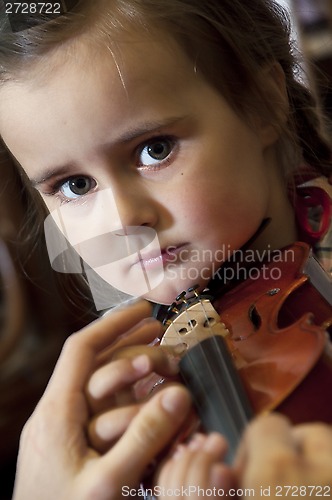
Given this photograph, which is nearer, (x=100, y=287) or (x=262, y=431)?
(x=262, y=431)

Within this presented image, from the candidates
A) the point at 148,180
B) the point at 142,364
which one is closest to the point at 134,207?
the point at 148,180

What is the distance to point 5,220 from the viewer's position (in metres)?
0.60

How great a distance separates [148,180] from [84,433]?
20cm

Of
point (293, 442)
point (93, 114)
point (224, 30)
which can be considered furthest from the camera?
point (224, 30)

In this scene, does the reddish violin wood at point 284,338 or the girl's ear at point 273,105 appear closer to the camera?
the reddish violin wood at point 284,338

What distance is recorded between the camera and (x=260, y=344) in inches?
13.8

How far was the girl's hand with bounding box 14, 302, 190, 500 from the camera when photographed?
0.28 metres

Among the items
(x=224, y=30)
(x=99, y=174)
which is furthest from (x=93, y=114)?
(x=224, y=30)

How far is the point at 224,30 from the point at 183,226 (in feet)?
0.61

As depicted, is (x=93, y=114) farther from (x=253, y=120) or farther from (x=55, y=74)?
(x=253, y=120)

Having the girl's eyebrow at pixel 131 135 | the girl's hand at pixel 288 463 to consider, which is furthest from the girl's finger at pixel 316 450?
the girl's eyebrow at pixel 131 135

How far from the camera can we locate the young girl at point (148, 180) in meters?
0.28

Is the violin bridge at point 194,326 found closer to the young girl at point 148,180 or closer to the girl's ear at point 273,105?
the young girl at point 148,180

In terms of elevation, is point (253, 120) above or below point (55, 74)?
below
